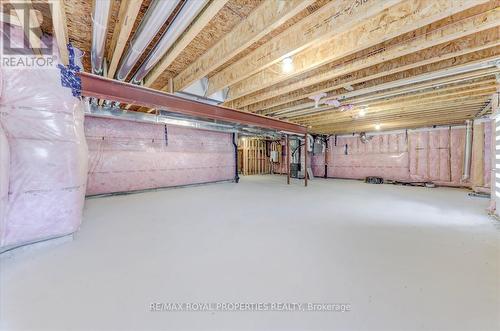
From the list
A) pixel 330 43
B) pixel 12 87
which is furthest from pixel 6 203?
pixel 330 43

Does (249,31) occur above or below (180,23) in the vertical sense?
above

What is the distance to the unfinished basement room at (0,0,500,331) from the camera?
119 centimetres

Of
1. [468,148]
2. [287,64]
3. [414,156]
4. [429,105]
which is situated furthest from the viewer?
[414,156]

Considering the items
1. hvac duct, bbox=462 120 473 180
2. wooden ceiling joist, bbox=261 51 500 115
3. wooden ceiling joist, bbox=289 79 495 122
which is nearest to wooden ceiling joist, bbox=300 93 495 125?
wooden ceiling joist, bbox=289 79 495 122

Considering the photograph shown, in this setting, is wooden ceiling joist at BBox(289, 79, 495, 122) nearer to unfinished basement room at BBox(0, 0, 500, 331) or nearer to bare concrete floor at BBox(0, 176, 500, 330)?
unfinished basement room at BBox(0, 0, 500, 331)

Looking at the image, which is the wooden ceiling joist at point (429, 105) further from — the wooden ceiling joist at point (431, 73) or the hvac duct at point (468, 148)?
the hvac duct at point (468, 148)

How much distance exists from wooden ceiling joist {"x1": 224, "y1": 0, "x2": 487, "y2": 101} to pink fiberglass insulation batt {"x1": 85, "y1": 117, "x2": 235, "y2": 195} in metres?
4.05

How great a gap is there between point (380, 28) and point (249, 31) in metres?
1.21

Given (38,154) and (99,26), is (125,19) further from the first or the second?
(38,154)

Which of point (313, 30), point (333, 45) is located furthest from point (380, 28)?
point (313, 30)

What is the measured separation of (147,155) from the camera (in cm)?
539

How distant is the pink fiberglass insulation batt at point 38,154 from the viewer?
1646 millimetres

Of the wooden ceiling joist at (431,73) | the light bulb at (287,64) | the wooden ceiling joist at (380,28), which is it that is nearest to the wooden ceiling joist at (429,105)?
the wooden ceiling joist at (431,73)

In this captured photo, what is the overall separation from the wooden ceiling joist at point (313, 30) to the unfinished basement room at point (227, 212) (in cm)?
1
